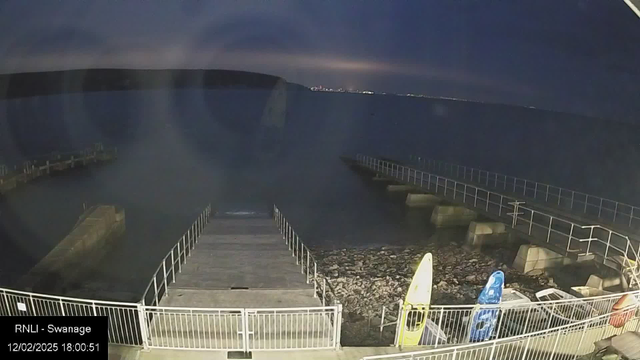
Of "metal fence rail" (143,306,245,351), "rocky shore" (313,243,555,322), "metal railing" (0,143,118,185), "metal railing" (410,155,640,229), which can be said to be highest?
"metal railing" (410,155,640,229)

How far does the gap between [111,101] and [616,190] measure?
212ft

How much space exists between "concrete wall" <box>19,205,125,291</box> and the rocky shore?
6930 millimetres

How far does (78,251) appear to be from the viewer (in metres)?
12.2

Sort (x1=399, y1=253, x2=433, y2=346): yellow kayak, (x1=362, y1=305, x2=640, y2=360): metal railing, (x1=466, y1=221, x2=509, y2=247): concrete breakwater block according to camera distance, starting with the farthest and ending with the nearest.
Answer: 1. (x1=466, y1=221, x2=509, y2=247): concrete breakwater block
2. (x1=399, y1=253, x2=433, y2=346): yellow kayak
3. (x1=362, y1=305, x2=640, y2=360): metal railing

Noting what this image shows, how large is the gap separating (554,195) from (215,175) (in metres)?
20.1

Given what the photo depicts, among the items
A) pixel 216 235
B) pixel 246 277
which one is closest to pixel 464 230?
pixel 216 235

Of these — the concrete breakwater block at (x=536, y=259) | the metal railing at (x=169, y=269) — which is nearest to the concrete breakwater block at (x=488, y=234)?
the concrete breakwater block at (x=536, y=259)

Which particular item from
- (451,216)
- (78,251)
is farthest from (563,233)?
(78,251)

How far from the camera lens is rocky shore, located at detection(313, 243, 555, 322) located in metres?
10.7

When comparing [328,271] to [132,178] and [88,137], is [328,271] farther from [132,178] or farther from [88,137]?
[88,137]

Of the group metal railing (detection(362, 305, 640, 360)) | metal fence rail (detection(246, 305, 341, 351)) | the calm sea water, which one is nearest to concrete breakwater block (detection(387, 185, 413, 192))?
the calm sea water

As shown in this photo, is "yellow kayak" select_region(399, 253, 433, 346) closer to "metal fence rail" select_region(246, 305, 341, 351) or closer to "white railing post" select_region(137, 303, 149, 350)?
"metal fence rail" select_region(246, 305, 341, 351)

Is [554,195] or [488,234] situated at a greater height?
[554,195]

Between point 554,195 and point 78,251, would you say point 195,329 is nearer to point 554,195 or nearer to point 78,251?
point 78,251
